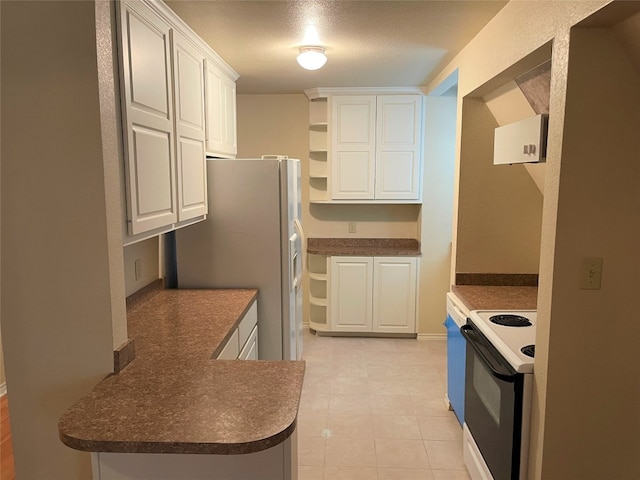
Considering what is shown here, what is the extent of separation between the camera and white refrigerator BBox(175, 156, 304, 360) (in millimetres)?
3137

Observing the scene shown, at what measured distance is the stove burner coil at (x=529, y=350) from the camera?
79.2 inches

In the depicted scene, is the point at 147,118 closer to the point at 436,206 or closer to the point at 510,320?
the point at 510,320

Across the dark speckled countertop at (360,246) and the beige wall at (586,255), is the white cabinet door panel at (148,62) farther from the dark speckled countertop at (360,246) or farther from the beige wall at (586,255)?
the dark speckled countertop at (360,246)

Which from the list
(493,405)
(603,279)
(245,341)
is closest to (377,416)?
(245,341)

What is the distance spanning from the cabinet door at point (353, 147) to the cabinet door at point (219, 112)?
117 cm

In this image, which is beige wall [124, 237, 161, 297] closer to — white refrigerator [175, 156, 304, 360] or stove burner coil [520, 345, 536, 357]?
white refrigerator [175, 156, 304, 360]

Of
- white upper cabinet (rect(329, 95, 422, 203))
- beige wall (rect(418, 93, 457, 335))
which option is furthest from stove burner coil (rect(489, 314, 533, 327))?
white upper cabinet (rect(329, 95, 422, 203))

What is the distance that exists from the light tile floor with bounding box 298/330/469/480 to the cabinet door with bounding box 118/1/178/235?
1606mm

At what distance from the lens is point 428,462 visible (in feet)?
8.93

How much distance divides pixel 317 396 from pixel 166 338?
65.6 inches

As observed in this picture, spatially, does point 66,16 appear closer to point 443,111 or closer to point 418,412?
point 418,412

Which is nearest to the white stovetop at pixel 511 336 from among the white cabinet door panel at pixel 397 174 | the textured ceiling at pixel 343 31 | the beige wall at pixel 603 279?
the beige wall at pixel 603 279

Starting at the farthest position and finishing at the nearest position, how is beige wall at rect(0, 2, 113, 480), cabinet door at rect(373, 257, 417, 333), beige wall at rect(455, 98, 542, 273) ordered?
cabinet door at rect(373, 257, 417, 333) → beige wall at rect(455, 98, 542, 273) → beige wall at rect(0, 2, 113, 480)

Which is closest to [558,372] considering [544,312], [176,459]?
[544,312]
